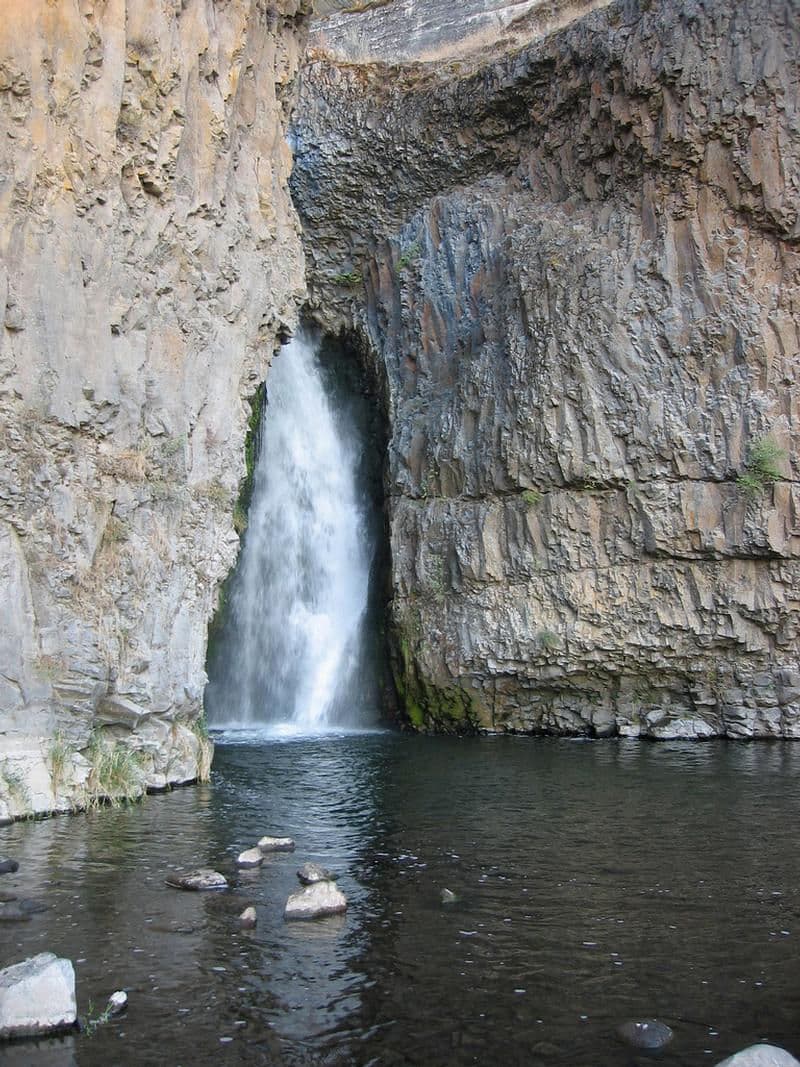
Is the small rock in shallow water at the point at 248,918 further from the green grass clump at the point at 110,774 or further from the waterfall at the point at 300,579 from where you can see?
the waterfall at the point at 300,579

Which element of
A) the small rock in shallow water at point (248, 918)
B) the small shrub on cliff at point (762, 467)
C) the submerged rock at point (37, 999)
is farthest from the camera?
the small shrub on cliff at point (762, 467)

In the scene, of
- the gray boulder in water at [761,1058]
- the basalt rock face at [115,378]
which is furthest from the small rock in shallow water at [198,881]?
the gray boulder in water at [761,1058]

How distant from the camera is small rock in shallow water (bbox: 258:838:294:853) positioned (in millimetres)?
9602

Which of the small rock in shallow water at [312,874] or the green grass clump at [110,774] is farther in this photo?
the green grass clump at [110,774]

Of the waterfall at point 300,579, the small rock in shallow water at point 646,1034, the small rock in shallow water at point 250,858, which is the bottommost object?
the small rock in shallow water at point 646,1034

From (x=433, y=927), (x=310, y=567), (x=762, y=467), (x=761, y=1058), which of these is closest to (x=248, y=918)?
(x=433, y=927)

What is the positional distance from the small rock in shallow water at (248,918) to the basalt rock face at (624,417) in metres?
14.7

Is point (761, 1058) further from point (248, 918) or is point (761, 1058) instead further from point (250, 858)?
point (250, 858)

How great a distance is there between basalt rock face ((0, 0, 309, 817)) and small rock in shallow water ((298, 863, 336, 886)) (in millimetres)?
4135

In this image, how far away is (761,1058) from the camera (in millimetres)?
4723

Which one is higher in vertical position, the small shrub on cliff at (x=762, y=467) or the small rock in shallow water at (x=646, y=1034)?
the small shrub on cliff at (x=762, y=467)

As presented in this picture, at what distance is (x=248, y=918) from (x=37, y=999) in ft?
6.68

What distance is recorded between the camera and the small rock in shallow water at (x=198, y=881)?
8250 mm

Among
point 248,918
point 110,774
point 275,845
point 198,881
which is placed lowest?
point 248,918
